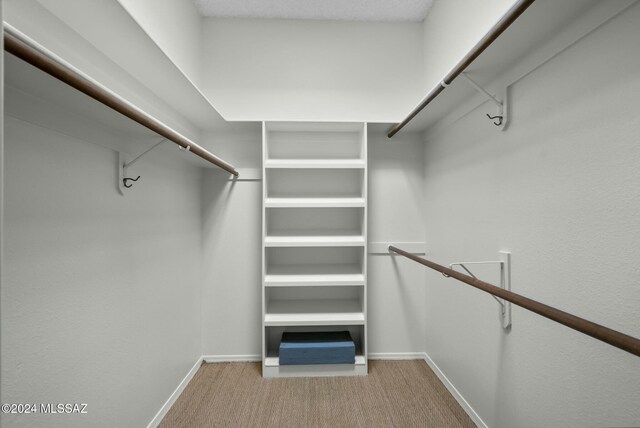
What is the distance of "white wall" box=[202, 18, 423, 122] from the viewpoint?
2.26 m

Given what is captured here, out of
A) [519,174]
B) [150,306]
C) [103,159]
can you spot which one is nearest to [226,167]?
[103,159]

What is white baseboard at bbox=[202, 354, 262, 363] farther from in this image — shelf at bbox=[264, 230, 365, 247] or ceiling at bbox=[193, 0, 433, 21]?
ceiling at bbox=[193, 0, 433, 21]

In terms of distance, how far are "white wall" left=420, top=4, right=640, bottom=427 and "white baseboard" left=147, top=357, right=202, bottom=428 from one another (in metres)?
1.68

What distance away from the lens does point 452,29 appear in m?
1.85

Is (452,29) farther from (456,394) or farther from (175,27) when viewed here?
(456,394)

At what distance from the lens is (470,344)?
1592 mm

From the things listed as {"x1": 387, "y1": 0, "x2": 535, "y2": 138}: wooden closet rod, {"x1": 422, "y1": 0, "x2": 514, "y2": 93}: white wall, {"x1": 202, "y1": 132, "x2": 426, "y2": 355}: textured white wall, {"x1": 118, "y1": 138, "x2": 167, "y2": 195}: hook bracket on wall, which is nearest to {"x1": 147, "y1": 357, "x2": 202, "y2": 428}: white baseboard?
{"x1": 202, "y1": 132, "x2": 426, "y2": 355}: textured white wall

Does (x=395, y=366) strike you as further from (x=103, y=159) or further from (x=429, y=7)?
(x=429, y=7)

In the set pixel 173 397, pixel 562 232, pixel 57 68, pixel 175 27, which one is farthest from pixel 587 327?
pixel 175 27

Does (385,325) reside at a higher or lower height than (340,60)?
lower

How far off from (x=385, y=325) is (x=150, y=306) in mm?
1641

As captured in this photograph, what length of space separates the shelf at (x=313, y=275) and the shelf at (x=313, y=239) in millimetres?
237

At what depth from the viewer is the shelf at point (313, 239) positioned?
1979 millimetres

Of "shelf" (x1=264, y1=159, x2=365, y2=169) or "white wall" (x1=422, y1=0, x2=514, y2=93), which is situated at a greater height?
"white wall" (x1=422, y1=0, x2=514, y2=93)
